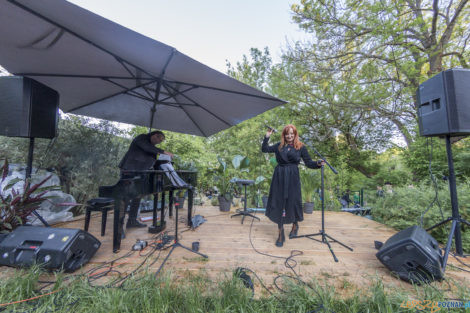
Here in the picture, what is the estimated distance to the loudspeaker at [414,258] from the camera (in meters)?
1.44

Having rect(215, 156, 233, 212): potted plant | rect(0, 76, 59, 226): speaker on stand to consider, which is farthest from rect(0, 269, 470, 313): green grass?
rect(215, 156, 233, 212): potted plant

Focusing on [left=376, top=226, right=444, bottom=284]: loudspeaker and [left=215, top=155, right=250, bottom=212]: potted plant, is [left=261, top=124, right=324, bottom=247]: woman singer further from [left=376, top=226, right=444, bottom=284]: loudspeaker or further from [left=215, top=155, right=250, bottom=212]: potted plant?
[left=215, top=155, right=250, bottom=212]: potted plant

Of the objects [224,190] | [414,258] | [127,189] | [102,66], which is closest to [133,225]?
[127,189]

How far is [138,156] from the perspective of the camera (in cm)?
254

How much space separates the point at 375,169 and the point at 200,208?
7800 mm

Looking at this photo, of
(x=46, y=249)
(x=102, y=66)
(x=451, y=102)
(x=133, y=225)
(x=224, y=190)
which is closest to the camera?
(x=46, y=249)

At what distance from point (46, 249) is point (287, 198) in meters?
2.45

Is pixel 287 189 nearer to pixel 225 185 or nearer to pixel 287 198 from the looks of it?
pixel 287 198

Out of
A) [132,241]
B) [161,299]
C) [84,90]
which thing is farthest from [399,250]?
[84,90]

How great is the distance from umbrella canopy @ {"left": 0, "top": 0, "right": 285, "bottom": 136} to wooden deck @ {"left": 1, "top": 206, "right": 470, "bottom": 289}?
191 centimetres

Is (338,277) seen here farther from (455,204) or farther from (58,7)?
(58,7)

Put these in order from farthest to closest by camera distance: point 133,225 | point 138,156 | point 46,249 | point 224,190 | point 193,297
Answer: point 224,190 → point 133,225 → point 138,156 → point 46,249 → point 193,297

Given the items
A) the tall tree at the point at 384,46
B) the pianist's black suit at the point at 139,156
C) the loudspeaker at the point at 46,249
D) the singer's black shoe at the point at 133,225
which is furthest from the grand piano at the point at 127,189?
the tall tree at the point at 384,46

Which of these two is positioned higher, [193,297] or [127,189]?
[127,189]
